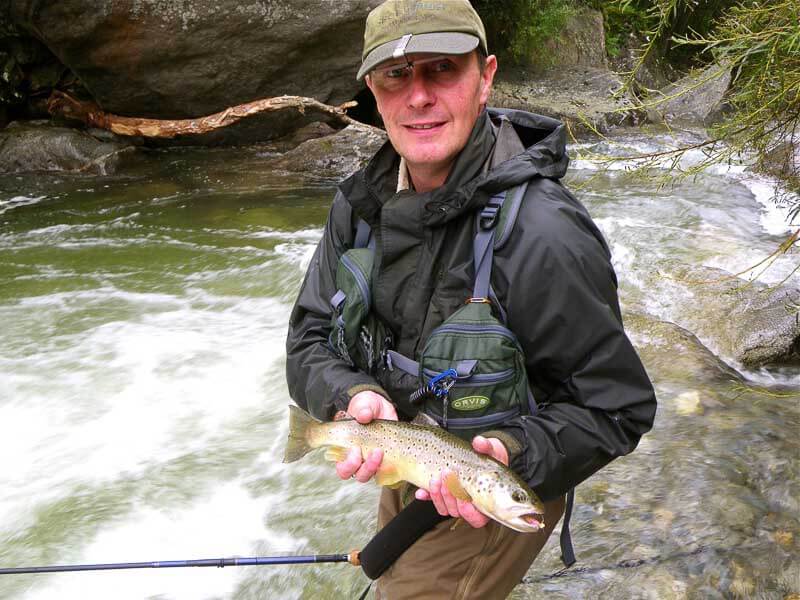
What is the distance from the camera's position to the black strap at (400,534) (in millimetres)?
2350

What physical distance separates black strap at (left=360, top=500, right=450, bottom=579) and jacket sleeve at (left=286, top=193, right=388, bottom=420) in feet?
1.39

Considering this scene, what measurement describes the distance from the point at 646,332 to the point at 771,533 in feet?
7.67

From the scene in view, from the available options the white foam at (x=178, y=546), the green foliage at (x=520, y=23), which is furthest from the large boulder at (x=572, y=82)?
the white foam at (x=178, y=546)

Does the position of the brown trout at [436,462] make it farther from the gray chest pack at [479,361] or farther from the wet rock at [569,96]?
the wet rock at [569,96]

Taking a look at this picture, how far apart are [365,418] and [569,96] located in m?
14.2

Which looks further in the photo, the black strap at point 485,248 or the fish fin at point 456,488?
the black strap at point 485,248

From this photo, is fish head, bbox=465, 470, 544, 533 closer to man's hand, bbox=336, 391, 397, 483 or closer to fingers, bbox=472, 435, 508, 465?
fingers, bbox=472, 435, 508, 465

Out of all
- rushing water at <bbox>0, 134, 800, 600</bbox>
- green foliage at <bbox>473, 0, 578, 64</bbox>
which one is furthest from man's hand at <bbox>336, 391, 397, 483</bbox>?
green foliage at <bbox>473, 0, 578, 64</bbox>

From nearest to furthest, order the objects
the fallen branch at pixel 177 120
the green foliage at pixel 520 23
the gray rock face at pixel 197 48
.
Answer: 1. the gray rock face at pixel 197 48
2. the fallen branch at pixel 177 120
3. the green foliage at pixel 520 23

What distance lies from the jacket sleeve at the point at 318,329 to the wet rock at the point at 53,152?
10.6 m

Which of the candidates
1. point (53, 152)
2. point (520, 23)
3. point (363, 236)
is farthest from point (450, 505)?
point (520, 23)

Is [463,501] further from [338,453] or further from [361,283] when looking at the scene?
[361,283]

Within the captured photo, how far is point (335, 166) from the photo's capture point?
11859 millimetres

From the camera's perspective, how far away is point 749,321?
570 centimetres
